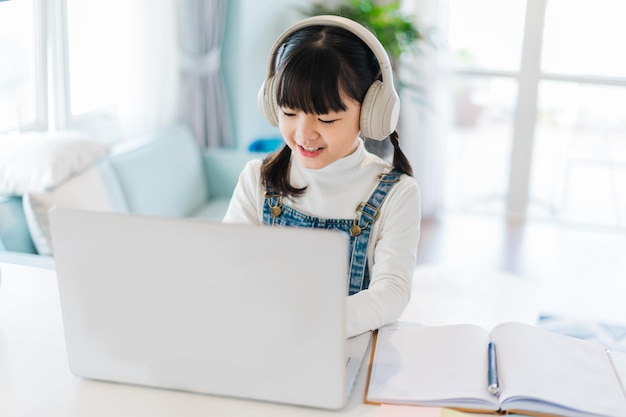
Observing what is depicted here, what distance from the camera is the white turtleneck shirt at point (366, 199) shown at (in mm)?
1233

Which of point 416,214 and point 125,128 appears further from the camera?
point 125,128

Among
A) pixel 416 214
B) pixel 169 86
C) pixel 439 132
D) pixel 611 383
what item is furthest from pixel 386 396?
pixel 439 132

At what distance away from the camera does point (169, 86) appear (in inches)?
139

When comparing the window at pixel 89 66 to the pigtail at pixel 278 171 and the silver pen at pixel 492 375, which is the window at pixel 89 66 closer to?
the pigtail at pixel 278 171

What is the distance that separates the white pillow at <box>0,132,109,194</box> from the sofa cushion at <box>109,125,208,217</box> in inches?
18.8

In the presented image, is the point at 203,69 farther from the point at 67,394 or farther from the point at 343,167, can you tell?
the point at 67,394

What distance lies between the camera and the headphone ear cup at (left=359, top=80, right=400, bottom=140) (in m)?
1.29

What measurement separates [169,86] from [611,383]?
2795mm

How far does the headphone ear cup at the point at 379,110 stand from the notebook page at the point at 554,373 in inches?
14.4

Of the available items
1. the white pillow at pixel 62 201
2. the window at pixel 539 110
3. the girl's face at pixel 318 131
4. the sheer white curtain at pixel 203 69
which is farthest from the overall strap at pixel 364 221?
the window at pixel 539 110

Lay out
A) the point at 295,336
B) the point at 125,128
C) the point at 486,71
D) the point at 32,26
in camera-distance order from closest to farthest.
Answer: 1. the point at 295,336
2. the point at 32,26
3. the point at 125,128
4. the point at 486,71

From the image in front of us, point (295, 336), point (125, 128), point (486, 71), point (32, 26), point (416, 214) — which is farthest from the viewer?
point (486, 71)

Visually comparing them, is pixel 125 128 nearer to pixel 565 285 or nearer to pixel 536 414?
pixel 565 285

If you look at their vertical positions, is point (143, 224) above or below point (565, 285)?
above
